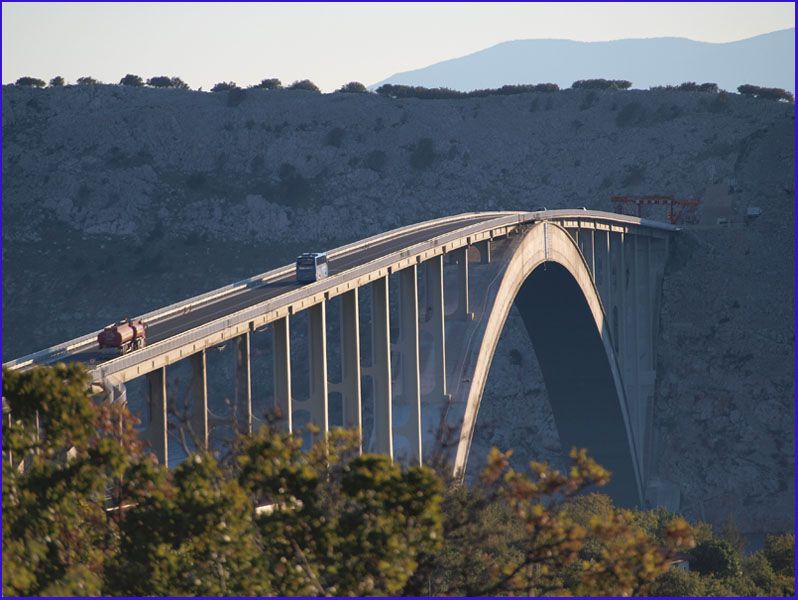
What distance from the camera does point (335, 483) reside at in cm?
2952

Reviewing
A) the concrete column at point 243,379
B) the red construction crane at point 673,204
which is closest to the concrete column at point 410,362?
the concrete column at point 243,379

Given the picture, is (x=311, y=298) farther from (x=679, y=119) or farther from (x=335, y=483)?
(x=679, y=119)

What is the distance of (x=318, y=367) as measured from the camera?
48469 mm

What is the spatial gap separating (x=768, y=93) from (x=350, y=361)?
11488 cm

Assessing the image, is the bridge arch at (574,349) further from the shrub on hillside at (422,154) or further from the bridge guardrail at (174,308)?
the shrub on hillside at (422,154)

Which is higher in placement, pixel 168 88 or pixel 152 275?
pixel 168 88

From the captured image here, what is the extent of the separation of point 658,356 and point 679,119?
47083 mm

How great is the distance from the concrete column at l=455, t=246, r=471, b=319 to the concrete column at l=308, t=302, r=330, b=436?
1720 centimetres

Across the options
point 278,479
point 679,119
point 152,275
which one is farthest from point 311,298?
point 679,119

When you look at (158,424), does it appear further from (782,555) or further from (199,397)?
(782,555)

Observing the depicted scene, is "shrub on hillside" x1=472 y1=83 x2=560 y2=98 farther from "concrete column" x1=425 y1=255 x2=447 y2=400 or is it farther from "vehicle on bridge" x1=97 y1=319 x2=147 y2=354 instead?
"vehicle on bridge" x1=97 y1=319 x2=147 y2=354

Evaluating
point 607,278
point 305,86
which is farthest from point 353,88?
point 607,278

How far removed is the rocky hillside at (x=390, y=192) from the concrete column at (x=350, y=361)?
2256 inches

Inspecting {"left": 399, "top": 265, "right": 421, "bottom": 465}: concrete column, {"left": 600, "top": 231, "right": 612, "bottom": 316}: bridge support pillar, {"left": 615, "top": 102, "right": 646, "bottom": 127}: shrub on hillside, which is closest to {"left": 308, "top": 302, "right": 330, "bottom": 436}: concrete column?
{"left": 399, "top": 265, "right": 421, "bottom": 465}: concrete column
